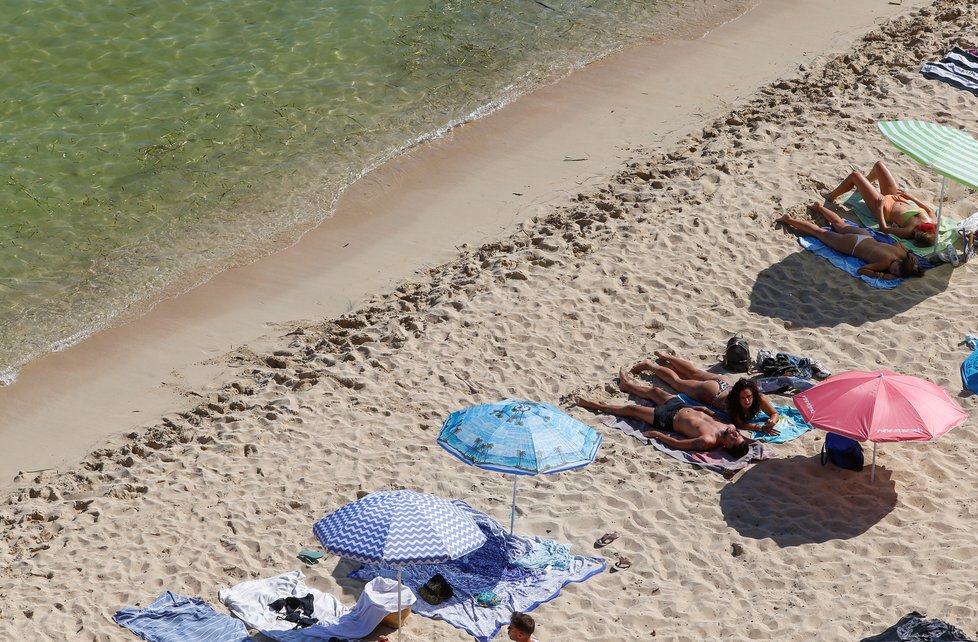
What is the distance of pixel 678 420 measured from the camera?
1104 cm

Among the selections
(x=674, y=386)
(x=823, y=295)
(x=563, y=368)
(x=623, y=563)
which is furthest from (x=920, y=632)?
(x=823, y=295)

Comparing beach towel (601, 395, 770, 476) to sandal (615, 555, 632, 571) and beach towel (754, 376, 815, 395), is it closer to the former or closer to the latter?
beach towel (754, 376, 815, 395)

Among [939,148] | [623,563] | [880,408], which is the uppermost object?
[939,148]

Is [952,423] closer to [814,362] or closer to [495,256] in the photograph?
[814,362]

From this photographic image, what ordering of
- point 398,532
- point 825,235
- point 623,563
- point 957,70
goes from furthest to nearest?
point 957,70 → point 825,235 → point 623,563 → point 398,532

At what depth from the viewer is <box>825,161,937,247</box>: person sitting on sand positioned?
43.8 feet

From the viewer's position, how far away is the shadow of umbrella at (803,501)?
986 centimetres

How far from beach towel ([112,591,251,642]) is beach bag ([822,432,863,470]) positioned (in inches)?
199

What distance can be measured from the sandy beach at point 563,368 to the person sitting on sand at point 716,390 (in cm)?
33

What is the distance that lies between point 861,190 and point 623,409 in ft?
15.0

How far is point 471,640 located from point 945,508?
13.2ft

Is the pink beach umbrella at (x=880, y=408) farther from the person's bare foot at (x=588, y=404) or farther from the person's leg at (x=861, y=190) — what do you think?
the person's leg at (x=861, y=190)

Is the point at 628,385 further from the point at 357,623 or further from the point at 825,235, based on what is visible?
the point at 357,623

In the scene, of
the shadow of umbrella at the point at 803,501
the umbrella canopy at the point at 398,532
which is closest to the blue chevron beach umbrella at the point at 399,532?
the umbrella canopy at the point at 398,532
